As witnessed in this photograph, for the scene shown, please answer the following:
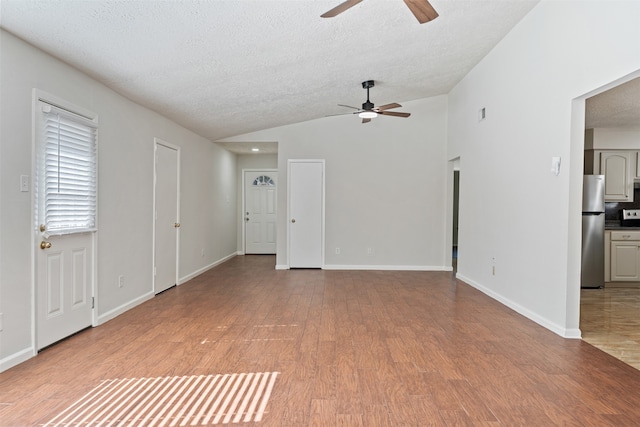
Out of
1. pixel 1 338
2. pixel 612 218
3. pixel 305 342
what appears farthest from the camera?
pixel 612 218

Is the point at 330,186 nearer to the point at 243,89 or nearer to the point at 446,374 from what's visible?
the point at 243,89

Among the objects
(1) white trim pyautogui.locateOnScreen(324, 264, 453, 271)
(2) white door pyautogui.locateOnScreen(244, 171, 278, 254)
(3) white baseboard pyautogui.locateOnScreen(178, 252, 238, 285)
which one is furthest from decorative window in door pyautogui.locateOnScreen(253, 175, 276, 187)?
(1) white trim pyautogui.locateOnScreen(324, 264, 453, 271)

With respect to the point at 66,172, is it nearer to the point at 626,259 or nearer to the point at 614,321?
the point at 614,321

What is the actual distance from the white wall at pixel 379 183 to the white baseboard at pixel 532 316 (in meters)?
1.73

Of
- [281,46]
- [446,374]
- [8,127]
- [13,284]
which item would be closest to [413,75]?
[281,46]

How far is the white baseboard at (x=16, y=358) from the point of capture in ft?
8.34

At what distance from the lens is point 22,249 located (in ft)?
8.84

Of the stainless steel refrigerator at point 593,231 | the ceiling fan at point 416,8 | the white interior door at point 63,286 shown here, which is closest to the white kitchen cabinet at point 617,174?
the stainless steel refrigerator at point 593,231

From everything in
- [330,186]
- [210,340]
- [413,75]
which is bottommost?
[210,340]

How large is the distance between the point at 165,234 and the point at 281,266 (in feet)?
8.19

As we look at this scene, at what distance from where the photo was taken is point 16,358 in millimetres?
2646

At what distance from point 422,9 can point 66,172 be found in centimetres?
318

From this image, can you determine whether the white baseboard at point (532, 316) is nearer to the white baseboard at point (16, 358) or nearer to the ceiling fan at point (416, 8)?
the ceiling fan at point (416, 8)

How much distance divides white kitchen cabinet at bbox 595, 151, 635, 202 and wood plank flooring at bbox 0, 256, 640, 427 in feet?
10.2
